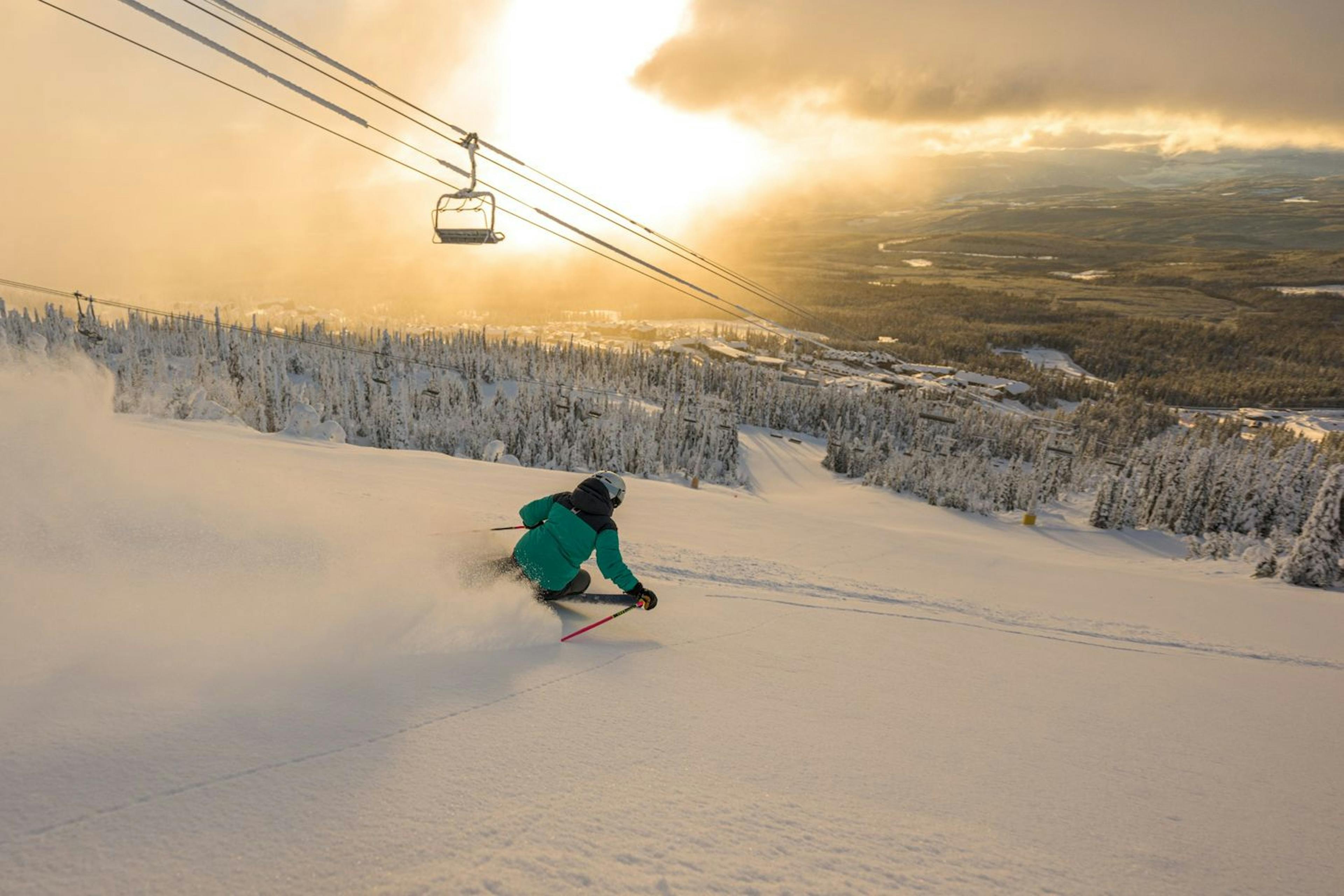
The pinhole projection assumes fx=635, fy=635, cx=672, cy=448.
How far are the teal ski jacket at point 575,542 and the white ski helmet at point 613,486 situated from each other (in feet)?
0.19

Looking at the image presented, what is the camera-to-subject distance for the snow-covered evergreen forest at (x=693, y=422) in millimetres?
39125

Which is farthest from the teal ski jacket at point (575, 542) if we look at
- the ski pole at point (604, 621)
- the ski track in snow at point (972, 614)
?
the ski track in snow at point (972, 614)

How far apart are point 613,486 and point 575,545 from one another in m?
0.76

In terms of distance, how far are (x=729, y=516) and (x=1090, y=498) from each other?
4542 cm

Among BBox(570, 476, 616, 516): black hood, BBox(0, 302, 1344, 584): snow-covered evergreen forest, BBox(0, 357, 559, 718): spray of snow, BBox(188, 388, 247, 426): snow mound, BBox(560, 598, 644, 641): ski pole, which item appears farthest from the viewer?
BBox(0, 302, 1344, 584): snow-covered evergreen forest

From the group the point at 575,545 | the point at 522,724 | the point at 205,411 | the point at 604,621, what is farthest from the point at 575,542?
the point at 205,411

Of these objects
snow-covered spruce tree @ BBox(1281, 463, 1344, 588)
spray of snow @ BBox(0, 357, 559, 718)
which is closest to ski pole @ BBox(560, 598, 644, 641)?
spray of snow @ BBox(0, 357, 559, 718)

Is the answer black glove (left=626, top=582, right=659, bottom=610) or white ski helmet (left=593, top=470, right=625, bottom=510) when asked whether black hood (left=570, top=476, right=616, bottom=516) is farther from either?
black glove (left=626, top=582, right=659, bottom=610)

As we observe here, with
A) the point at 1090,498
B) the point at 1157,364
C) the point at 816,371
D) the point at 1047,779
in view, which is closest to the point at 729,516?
the point at 1047,779

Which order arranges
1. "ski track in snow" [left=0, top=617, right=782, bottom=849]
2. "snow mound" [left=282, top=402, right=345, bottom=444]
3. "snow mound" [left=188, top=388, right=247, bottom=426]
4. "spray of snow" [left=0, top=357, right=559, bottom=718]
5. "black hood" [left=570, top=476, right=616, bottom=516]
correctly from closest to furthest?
"ski track in snow" [left=0, top=617, right=782, bottom=849] < "spray of snow" [left=0, top=357, right=559, bottom=718] < "black hood" [left=570, top=476, right=616, bottom=516] < "snow mound" [left=188, top=388, right=247, bottom=426] < "snow mound" [left=282, top=402, right=345, bottom=444]

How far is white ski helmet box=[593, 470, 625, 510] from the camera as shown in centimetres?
691

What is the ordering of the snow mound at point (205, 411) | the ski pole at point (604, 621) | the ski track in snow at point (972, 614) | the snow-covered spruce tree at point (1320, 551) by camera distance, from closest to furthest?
the ski pole at point (604, 621), the ski track in snow at point (972, 614), the snow-covered spruce tree at point (1320, 551), the snow mound at point (205, 411)

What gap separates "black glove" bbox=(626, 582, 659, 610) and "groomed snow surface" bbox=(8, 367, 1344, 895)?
1.01 feet

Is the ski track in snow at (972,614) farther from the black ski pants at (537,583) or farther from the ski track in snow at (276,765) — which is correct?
the ski track in snow at (276,765)
